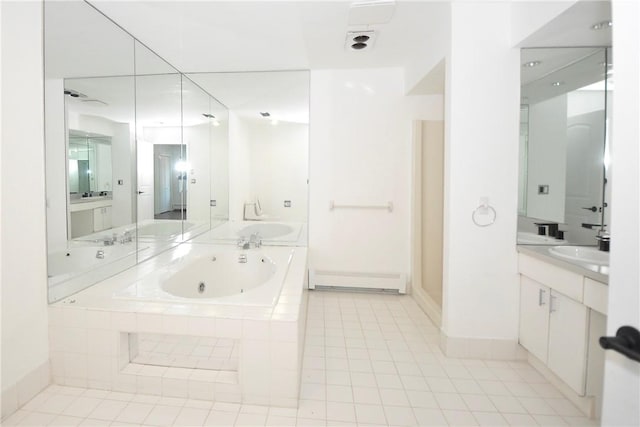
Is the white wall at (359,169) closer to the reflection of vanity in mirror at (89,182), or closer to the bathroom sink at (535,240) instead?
the bathroom sink at (535,240)

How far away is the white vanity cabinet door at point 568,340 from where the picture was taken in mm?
1523

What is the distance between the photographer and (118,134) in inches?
85.4

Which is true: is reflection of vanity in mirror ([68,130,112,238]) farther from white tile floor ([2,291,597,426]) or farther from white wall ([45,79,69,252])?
white tile floor ([2,291,597,426])

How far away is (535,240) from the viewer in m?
2.09

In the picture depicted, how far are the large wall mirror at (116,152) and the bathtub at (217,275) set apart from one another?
13.4 inches

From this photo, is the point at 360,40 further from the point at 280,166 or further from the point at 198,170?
the point at 198,170

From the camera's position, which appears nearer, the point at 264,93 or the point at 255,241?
the point at 255,241

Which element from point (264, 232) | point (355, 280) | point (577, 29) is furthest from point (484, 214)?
point (264, 232)

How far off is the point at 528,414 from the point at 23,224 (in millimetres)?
2772

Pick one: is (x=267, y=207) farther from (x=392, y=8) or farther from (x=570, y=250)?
(x=570, y=250)

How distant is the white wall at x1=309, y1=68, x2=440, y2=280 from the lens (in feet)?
10.7

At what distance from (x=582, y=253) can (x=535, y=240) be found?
26 centimetres

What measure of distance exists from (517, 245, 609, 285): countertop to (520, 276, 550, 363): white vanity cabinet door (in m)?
0.18

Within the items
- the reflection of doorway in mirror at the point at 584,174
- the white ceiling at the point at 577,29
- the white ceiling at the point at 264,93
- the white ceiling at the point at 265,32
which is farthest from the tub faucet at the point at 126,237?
the reflection of doorway in mirror at the point at 584,174
